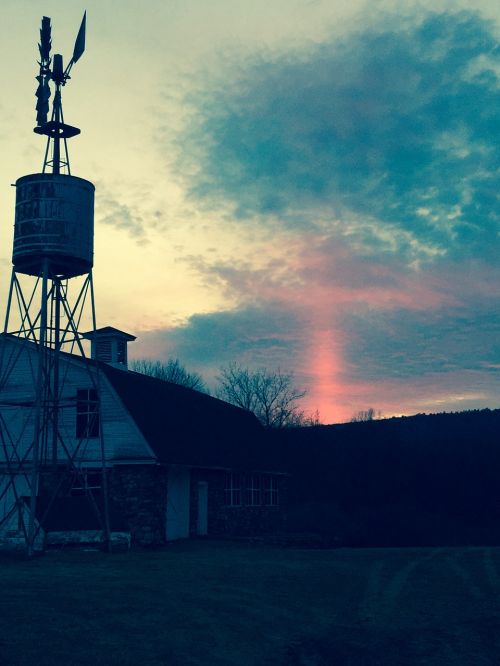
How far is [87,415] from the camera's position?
106ft

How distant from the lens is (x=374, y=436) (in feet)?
162

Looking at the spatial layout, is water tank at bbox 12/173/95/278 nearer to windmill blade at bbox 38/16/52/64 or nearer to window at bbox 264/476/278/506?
windmill blade at bbox 38/16/52/64

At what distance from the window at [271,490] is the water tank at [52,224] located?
17.3 m

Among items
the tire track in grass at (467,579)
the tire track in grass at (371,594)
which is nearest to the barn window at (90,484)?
the tire track in grass at (371,594)

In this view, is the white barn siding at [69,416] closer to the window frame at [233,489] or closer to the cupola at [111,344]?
the cupola at [111,344]

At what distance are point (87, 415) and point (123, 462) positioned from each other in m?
2.52

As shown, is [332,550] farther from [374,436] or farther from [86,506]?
[374,436]

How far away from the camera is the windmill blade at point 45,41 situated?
30.4 m

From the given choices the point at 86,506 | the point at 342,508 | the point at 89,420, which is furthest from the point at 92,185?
the point at 342,508

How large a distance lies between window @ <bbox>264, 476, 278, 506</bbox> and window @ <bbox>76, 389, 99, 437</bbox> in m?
12.5

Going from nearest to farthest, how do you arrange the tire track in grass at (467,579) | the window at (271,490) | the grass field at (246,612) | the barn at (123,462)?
the grass field at (246,612) → the tire track in grass at (467,579) → the barn at (123,462) → the window at (271,490)

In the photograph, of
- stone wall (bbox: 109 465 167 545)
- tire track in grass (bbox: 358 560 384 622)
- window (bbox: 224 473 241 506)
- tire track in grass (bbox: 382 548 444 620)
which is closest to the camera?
tire track in grass (bbox: 358 560 384 622)

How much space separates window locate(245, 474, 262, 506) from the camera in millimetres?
39672

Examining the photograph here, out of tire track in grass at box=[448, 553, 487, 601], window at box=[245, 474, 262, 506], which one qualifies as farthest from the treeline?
tire track in grass at box=[448, 553, 487, 601]
